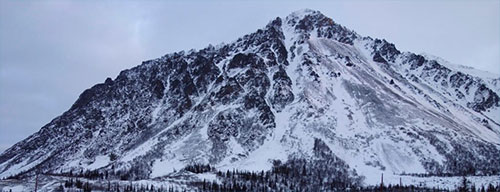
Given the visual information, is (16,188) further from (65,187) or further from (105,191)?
(105,191)

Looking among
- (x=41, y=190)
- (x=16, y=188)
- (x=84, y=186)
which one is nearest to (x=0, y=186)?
(x=16, y=188)

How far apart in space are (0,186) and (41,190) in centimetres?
1993

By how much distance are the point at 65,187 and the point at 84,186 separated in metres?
7.70

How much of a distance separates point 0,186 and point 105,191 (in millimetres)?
42728

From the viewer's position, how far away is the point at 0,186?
19650cm

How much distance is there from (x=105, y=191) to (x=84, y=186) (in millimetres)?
8976

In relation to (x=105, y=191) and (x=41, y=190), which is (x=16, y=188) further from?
(x=105, y=191)

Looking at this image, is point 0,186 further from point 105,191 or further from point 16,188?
point 105,191

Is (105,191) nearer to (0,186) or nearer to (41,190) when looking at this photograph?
(41,190)

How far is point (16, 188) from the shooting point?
197625 mm

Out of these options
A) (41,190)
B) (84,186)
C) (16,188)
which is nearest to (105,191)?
(84,186)

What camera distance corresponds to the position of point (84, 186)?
650 feet

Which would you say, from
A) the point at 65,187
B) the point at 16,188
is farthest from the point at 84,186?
the point at 16,188

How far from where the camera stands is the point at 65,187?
19775cm
